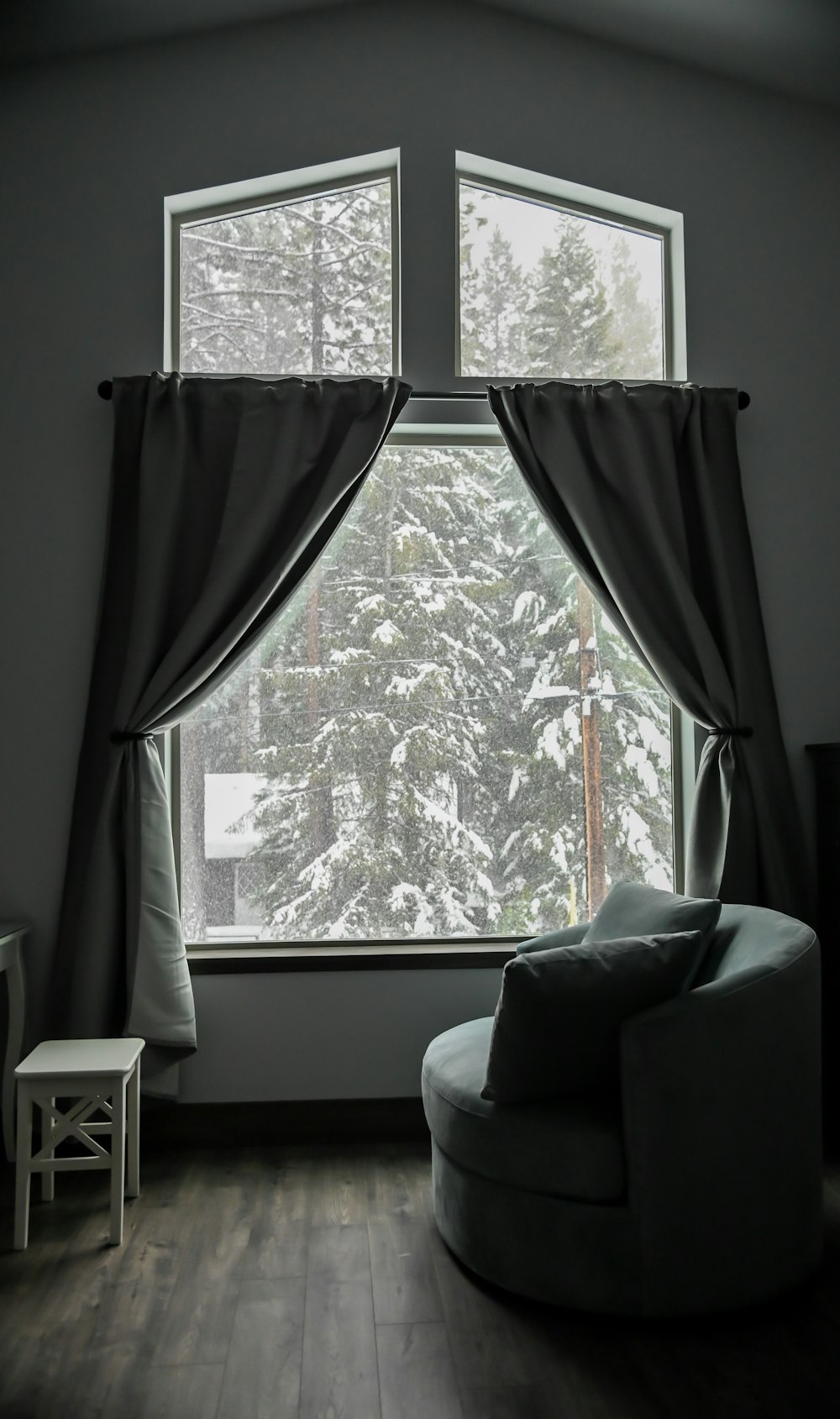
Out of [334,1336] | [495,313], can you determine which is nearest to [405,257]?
[495,313]

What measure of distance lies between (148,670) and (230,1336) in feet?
6.04

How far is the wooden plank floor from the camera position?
75.9 inches

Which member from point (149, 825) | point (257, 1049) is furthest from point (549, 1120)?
point (149, 825)

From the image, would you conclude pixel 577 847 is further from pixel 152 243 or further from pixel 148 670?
pixel 152 243

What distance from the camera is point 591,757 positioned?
11.8ft

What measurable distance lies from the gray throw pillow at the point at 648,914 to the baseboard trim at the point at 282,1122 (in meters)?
0.89

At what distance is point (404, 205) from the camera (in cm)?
353

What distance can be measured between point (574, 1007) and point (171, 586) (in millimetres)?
1858

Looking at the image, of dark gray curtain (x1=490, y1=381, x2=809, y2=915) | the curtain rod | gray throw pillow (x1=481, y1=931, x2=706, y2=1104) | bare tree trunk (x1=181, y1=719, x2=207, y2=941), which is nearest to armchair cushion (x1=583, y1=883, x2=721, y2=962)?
gray throw pillow (x1=481, y1=931, x2=706, y2=1104)

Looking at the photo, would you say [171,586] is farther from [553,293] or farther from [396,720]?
[553,293]

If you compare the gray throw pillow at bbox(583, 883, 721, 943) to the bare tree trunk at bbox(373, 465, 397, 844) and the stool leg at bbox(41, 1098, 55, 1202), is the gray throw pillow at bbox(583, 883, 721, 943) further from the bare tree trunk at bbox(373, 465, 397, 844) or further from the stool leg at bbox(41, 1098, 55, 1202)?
the stool leg at bbox(41, 1098, 55, 1202)

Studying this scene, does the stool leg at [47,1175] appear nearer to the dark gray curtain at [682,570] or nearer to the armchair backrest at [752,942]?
the armchair backrest at [752,942]

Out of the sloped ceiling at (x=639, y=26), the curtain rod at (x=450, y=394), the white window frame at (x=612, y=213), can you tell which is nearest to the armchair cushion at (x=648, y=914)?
the curtain rod at (x=450, y=394)

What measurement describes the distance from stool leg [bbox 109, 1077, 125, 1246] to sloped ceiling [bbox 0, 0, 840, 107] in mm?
3043
